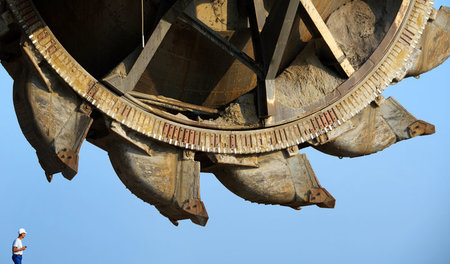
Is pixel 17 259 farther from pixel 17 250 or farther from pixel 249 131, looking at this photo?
pixel 249 131

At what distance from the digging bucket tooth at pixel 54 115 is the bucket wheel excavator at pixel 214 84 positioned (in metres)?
0.02

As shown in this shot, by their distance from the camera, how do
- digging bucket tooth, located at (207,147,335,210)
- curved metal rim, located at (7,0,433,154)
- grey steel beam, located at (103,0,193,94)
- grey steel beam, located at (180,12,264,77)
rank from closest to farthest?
1. curved metal rim, located at (7,0,433,154)
2. grey steel beam, located at (103,0,193,94)
3. grey steel beam, located at (180,12,264,77)
4. digging bucket tooth, located at (207,147,335,210)

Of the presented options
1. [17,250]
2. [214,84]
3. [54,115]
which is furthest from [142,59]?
[17,250]

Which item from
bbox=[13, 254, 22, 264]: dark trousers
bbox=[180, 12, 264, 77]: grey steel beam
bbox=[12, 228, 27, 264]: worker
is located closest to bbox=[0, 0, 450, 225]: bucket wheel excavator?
bbox=[180, 12, 264, 77]: grey steel beam

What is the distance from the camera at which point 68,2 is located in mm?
16812

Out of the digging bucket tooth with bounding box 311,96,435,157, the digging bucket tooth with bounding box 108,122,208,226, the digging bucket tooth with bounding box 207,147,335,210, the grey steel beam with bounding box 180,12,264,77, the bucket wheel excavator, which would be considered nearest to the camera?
the bucket wheel excavator

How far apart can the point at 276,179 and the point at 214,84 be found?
1799 millimetres

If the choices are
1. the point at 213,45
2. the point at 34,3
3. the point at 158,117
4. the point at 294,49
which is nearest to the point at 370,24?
the point at 294,49

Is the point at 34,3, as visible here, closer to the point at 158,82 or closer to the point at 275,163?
the point at 158,82

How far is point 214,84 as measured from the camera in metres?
17.9

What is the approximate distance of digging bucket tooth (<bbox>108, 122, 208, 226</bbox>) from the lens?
16.4 metres

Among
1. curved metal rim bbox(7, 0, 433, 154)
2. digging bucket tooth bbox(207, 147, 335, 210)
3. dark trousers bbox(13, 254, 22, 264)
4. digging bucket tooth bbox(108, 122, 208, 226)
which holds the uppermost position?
curved metal rim bbox(7, 0, 433, 154)

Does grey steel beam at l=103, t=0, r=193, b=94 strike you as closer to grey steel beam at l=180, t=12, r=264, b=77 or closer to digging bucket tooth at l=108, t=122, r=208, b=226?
grey steel beam at l=180, t=12, r=264, b=77

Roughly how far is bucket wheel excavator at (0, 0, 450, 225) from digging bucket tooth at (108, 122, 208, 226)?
0.02 metres
